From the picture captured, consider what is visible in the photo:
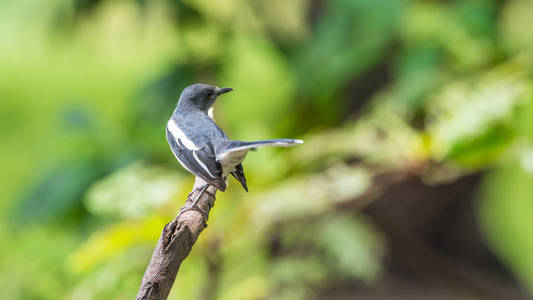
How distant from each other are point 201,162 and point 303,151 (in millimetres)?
1511

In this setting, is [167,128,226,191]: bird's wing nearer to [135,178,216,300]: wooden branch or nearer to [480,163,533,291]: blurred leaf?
[135,178,216,300]: wooden branch

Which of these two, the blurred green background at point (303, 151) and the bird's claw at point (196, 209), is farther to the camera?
the blurred green background at point (303, 151)

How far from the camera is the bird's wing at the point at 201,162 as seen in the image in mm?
497

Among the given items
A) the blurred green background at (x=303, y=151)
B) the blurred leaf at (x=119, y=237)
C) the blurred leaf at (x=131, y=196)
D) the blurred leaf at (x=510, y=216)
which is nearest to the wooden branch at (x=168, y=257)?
the blurred leaf at (x=131, y=196)

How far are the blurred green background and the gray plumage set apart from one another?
2.37 ft

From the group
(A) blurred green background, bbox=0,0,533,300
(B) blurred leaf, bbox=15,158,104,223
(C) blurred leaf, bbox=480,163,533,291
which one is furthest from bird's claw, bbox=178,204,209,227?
(C) blurred leaf, bbox=480,163,533,291

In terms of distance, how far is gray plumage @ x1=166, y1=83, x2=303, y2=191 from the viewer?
1.60 feet

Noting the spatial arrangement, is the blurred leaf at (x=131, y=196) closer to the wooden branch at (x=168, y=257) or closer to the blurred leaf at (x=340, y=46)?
the wooden branch at (x=168, y=257)

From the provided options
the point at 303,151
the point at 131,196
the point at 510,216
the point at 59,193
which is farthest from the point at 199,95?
the point at 510,216

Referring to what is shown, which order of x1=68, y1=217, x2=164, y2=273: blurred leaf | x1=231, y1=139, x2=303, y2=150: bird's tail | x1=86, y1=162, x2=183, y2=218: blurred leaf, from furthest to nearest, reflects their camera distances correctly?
x1=68, y1=217, x2=164, y2=273: blurred leaf, x1=86, y1=162, x2=183, y2=218: blurred leaf, x1=231, y1=139, x2=303, y2=150: bird's tail

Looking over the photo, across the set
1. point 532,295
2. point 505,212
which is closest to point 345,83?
point 532,295

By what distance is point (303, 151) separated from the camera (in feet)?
6.58

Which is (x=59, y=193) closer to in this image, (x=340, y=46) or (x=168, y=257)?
(x=340, y=46)

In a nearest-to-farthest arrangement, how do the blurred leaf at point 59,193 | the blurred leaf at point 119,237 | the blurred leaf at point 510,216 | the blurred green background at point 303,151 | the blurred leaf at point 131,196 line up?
the blurred leaf at point 131,196 < the blurred leaf at point 119,237 < the blurred green background at point 303,151 < the blurred leaf at point 59,193 < the blurred leaf at point 510,216
